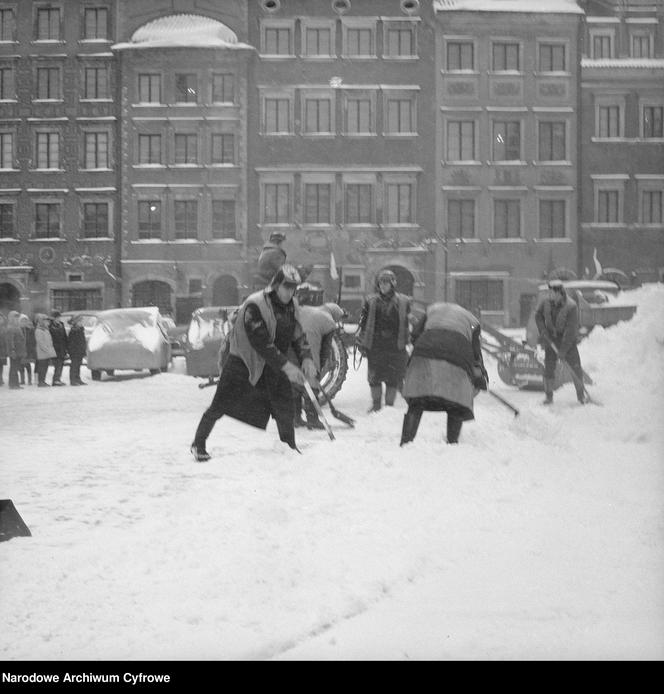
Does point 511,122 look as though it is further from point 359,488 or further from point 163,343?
point 163,343

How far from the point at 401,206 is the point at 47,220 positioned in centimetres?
208

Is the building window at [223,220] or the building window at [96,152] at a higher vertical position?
the building window at [96,152]

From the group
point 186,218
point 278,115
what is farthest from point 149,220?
point 278,115

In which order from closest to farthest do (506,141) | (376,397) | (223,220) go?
(506,141)
(223,220)
(376,397)

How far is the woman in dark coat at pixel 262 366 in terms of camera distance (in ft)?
18.0

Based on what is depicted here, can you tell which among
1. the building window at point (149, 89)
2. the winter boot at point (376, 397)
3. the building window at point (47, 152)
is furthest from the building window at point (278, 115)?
the winter boot at point (376, 397)

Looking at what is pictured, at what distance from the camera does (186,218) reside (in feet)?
20.6

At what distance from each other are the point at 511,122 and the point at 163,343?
3.84m

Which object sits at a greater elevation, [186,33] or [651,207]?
[186,33]

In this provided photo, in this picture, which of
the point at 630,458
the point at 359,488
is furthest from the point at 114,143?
the point at 630,458

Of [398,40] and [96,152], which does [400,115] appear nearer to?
[398,40]

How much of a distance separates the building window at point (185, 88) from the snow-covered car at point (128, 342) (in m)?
1.30

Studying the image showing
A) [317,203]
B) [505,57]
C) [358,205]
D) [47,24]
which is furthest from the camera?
[317,203]

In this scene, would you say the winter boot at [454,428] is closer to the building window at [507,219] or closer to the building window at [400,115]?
the building window at [507,219]
